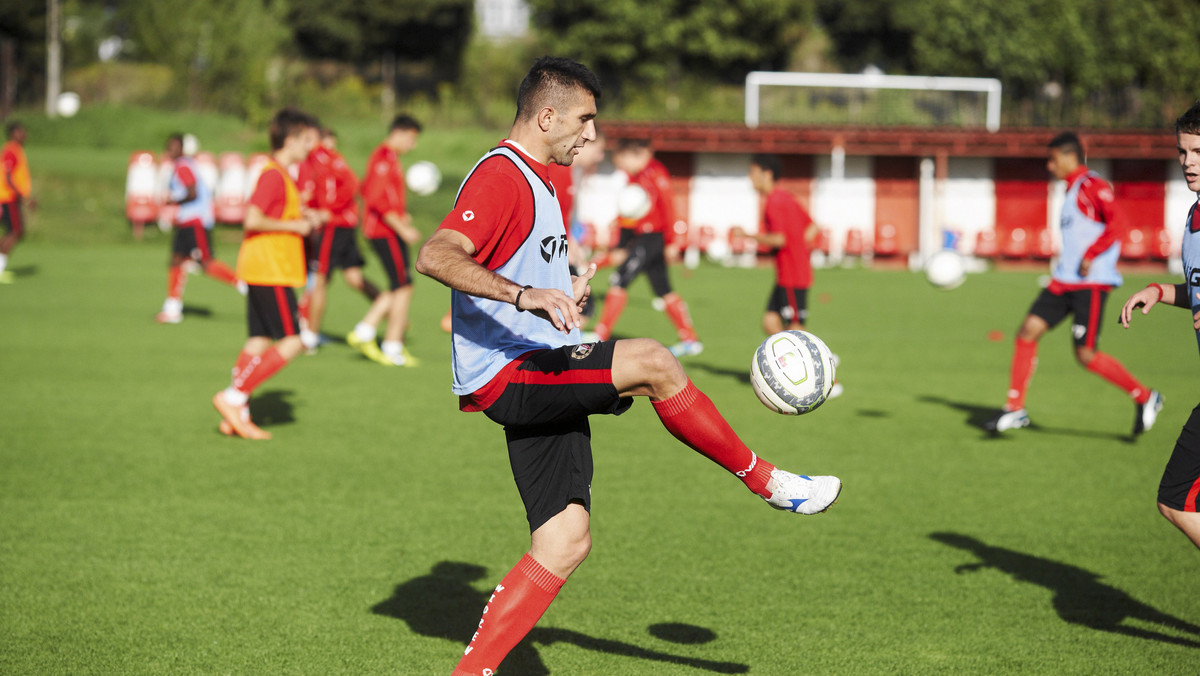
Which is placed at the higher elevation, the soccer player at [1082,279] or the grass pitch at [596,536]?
the soccer player at [1082,279]

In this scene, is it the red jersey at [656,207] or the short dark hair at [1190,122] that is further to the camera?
the red jersey at [656,207]

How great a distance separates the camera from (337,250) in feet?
40.6

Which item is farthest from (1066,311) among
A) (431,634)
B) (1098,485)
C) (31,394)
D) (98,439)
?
(31,394)

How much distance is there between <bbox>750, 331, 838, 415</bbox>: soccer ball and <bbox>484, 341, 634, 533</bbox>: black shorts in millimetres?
562

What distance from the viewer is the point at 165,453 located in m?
7.92

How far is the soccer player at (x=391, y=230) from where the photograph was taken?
11.4 m

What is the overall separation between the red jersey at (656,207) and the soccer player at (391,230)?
2.82m

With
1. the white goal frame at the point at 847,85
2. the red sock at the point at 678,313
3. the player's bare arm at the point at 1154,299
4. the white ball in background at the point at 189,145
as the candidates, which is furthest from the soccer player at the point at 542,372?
the white goal frame at the point at 847,85

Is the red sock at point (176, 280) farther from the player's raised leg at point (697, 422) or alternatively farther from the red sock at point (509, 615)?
the player's raised leg at point (697, 422)

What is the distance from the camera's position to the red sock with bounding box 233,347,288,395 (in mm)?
8094

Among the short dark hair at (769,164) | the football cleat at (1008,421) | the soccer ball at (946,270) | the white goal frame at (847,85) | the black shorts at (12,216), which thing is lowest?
the football cleat at (1008,421)

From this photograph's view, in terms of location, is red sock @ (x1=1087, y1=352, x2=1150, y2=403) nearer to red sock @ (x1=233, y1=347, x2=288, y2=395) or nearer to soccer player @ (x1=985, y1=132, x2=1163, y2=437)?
soccer player @ (x1=985, y1=132, x2=1163, y2=437)

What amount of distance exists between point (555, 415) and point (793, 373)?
0.89 m

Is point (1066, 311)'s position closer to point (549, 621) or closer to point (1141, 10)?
point (549, 621)
